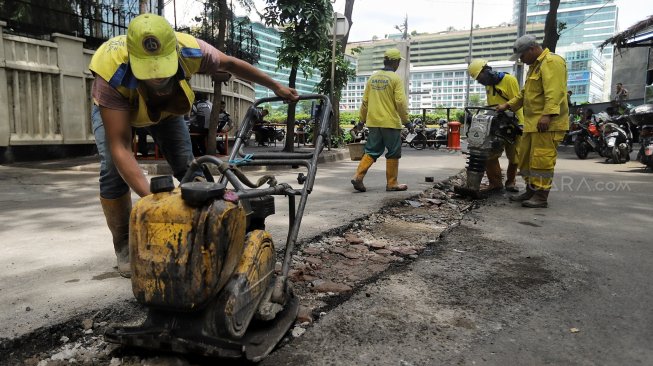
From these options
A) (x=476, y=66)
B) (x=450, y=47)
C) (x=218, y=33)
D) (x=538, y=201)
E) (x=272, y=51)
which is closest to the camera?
(x=538, y=201)

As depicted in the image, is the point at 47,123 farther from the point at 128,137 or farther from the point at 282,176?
the point at 128,137

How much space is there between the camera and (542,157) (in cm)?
471

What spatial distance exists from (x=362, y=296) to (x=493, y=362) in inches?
30.8

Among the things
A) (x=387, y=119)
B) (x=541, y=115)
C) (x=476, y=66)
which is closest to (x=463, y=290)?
(x=541, y=115)

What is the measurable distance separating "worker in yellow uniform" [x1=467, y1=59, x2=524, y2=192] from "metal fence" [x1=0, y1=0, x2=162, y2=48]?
6.60m

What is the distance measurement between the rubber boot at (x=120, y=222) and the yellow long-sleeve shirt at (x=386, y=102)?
364 cm

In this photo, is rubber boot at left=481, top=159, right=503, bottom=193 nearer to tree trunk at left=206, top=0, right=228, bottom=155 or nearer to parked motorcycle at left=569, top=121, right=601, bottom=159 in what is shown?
tree trunk at left=206, top=0, right=228, bottom=155

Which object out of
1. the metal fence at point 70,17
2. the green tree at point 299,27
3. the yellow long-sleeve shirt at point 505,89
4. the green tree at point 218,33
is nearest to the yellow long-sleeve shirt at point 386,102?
the yellow long-sleeve shirt at point 505,89

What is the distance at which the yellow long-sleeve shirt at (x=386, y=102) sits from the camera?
18.5 feet

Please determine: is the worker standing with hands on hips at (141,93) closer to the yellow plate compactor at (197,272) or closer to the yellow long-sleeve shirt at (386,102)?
the yellow plate compactor at (197,272)

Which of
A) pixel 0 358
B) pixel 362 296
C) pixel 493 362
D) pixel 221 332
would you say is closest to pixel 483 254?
pixel 362 296

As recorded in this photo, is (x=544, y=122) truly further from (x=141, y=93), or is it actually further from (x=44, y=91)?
(x=44, y=91)

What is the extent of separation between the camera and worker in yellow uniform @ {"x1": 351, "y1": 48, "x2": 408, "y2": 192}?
564 centimetres

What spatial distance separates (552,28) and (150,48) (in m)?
14.7
